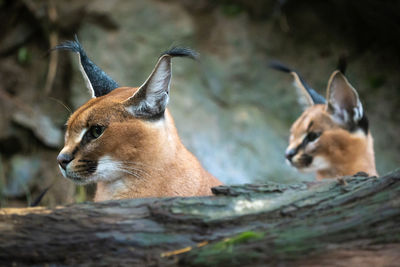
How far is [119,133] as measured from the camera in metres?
4.32

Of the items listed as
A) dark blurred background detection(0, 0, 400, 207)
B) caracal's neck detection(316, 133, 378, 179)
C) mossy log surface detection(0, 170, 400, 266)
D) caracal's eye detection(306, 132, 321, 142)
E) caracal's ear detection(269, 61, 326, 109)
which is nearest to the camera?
mossy log surface detection(0, 170, 400, 266)

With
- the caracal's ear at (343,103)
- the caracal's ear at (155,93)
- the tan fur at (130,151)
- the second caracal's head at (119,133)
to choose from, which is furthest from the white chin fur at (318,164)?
the caracal's ear at (155,93)

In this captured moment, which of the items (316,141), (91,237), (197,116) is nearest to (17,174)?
A: (197,116)

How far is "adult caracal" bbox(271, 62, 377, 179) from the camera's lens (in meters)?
6.62

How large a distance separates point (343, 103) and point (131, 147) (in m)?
3.49

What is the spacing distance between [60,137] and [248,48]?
4.12 m

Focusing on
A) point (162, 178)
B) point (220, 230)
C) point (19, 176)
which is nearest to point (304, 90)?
point (162, 178)

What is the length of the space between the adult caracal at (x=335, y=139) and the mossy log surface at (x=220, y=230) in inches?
122

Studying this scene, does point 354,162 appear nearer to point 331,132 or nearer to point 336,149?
point 336,149

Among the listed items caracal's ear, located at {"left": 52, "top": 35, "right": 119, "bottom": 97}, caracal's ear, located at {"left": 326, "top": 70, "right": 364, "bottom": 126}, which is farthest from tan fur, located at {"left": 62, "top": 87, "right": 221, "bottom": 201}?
caracal's ear, located at {"left": 326, "top": 70, "right": 364, "bottom": 126}

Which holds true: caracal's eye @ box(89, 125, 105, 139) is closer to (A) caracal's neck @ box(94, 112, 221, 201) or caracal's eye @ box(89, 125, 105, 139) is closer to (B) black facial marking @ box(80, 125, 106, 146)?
(B) black facial marking @ box(80, 125, 106, 146)

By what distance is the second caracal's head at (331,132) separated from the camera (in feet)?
21.7

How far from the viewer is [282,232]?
3.13m

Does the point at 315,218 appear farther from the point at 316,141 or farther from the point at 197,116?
the point at 197,116
